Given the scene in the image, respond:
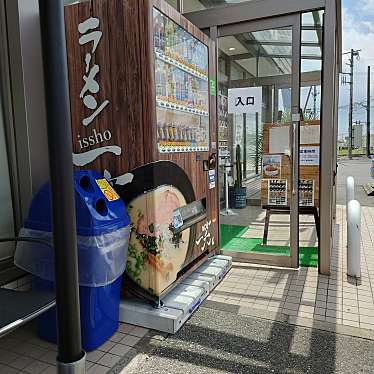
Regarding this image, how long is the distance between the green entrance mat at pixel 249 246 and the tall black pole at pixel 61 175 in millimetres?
2904

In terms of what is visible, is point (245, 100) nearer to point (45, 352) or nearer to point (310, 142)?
point (310, 142)

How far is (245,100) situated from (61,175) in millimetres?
2927

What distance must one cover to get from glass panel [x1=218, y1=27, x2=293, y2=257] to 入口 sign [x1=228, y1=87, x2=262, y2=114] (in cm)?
1

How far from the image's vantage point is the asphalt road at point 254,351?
2.13 metres

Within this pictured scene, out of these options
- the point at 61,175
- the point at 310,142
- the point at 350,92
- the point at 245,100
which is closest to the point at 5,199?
the point at 61,175

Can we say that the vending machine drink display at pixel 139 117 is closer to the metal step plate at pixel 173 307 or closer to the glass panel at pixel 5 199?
the metal step plate at pixel 173 307

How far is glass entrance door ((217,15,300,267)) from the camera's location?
3.59 meters

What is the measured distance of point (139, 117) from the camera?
8.37ft

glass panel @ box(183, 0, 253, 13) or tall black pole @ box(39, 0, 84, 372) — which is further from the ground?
glass panel @ box(183, 0, 253, 13)

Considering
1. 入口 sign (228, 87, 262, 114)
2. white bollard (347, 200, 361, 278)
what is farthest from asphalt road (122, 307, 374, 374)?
入口 sign (228, 87, 262, 114)

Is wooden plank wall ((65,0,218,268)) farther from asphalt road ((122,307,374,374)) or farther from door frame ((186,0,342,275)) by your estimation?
asphalt road ((122,307,374,374))

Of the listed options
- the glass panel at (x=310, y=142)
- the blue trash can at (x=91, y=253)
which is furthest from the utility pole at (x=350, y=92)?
the blue trash can at (x=91, y=253)

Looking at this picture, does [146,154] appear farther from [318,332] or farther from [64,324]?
[318,332]

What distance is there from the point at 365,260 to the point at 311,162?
130 cm
